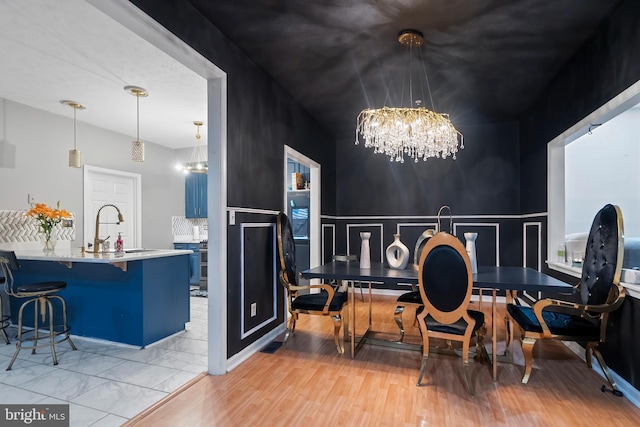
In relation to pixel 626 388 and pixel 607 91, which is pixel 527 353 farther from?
pixel 607 91

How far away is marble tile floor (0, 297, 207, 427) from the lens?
2121 millimetres

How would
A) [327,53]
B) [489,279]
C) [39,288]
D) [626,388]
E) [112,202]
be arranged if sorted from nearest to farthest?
→ [626,388] → [489,279] → [39,288] → [327,53] → [112,202]

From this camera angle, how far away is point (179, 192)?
21.9 feet

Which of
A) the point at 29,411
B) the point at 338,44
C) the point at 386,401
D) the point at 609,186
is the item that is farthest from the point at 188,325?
the point at 609,186

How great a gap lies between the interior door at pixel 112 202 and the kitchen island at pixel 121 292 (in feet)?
5.22

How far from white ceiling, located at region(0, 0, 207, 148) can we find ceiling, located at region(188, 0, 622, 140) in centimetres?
89

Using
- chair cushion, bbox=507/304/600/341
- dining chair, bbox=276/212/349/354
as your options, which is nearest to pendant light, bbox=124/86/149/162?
dining chair, bbox=276/212/349/354

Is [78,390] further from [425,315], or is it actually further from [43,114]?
[43,114]

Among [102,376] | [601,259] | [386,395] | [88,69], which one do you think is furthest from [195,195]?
[601,259]

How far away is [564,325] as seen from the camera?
2330 mm

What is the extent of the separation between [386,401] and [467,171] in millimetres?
3973

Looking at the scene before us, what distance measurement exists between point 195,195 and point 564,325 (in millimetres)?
6070

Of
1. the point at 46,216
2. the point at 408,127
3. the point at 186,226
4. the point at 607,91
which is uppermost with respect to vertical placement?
the point at 607,91

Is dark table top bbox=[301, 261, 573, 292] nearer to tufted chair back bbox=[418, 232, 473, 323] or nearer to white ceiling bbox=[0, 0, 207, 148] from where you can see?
tufted chair back bbox=[418, 232, 473, 323]
